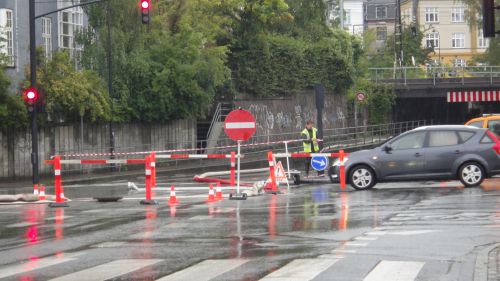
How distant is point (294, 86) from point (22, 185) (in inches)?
941

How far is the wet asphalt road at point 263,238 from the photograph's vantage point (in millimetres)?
11641

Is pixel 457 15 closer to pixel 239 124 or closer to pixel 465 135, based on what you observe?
pixel 465 135

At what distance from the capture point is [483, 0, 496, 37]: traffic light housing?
1636 cm

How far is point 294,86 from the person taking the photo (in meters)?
55.4

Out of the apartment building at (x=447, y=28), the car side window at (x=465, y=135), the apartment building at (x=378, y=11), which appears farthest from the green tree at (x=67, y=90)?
the apartment building at (x=378, y=11)

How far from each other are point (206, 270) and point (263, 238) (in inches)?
130

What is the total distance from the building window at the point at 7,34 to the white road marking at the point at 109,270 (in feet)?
86.8

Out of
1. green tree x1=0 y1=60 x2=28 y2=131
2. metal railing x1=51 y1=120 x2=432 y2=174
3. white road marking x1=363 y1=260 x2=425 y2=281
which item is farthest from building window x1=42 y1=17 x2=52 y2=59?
white road marking x1=363 y1=260 x2=425 y2=281

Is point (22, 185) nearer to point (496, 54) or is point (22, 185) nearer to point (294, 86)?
point (294, 86)

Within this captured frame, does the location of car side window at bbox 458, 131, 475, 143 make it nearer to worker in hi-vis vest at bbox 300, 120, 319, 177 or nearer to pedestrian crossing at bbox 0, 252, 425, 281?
worker in hi-vis vest at bbox 300, 120, 319, 177

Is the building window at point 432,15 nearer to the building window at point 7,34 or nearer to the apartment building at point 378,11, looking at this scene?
the apartment building at point 378,11

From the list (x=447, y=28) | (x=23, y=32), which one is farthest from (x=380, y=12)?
(x=23, y=32)

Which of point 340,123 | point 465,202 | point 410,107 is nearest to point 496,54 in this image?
point 410,107

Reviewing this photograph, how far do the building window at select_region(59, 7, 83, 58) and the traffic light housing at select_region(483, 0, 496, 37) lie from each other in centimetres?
2914
